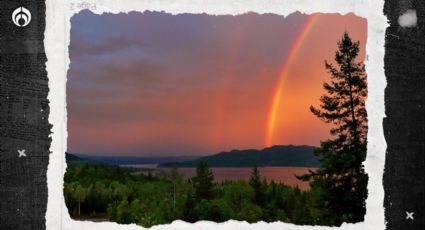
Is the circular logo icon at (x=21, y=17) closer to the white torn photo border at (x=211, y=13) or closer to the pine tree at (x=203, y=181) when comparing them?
the white torn photo border at (x=211, y=13)

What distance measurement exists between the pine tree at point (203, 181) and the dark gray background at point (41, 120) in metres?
1.35

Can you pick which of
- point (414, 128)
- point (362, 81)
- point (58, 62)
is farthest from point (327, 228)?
point (362, 81)

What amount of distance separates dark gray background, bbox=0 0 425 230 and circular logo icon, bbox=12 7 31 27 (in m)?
0.02

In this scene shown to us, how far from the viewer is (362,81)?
12.5 ft

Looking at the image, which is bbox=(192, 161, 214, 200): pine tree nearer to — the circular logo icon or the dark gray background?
the dark gray background

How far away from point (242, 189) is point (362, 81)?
1.42 metres

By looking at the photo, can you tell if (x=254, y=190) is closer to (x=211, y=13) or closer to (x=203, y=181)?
(x=203, y=181)

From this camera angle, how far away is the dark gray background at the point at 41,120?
2180 mm

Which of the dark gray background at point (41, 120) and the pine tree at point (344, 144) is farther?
the pine tree at point (344, 144)

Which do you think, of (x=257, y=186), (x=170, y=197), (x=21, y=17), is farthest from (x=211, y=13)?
(x=257, y=186)

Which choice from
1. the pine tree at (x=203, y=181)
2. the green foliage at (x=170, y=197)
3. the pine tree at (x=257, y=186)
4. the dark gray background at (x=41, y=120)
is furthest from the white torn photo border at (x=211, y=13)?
the pine tree at (x=257, y=186)

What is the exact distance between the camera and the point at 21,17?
2211 mm

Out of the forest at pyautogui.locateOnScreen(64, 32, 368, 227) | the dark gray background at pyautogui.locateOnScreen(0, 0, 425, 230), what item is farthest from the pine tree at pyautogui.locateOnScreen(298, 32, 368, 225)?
the dark gray background at pyautogui.locateOnScreen(0, 0, 425, 230)

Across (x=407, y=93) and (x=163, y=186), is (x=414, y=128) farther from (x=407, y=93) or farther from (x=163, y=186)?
(x=163, y=186)
